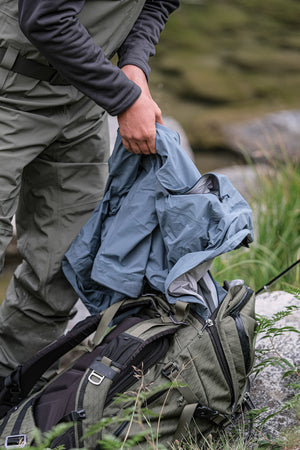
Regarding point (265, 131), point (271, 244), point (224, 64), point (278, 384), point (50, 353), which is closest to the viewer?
point (50, 353)

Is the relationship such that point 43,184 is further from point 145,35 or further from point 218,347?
point 218,347

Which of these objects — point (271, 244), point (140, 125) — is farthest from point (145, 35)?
point (271, 244)

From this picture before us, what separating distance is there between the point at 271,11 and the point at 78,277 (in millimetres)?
11461

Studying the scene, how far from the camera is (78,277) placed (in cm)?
222

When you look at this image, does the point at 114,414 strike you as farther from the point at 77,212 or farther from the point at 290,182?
the point at 290,182

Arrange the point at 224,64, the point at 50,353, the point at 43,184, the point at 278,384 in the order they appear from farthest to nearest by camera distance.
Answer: the point at 224,64
the point at 43,184
the point at 278,384
the point at 50,353

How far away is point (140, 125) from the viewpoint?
196cm

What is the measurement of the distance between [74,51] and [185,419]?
116 cm

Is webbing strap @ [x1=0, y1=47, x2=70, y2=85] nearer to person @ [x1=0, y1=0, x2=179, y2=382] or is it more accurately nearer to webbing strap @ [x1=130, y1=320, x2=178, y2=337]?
person @ [x1=0, y1=0, x2=179, y2=382]

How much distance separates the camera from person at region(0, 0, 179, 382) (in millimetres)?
1857

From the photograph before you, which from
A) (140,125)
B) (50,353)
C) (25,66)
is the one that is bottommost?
(50,353)

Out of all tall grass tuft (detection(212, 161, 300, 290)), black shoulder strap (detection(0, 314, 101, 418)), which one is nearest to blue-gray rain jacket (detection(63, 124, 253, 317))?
black shoulder strap (detection(0, 314, 101, 418))

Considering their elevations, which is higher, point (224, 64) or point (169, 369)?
point (169, 369)

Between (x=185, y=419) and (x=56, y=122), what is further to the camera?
(x=56, y=122)
